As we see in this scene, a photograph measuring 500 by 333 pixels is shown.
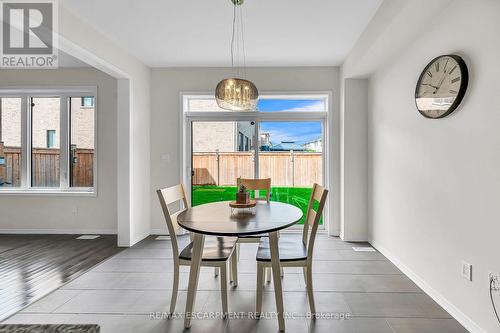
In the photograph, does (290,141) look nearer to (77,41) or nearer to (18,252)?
(77,41)

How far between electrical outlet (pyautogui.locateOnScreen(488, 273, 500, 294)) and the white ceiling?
241 cm

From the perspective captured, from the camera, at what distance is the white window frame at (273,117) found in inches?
167

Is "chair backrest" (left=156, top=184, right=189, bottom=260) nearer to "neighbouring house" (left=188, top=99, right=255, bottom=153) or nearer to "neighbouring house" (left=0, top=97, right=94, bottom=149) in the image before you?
"neighbouring house" (left=188, top=99, right=255, bottom=153)

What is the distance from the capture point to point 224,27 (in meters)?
3.00

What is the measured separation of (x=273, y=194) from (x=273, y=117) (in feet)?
4.22

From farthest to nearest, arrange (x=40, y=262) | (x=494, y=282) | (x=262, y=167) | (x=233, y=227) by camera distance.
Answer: (x=262, y=167) → (x=40, y=262) → (x=233, y=227) → (x=494, y=282)

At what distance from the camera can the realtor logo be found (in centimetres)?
236

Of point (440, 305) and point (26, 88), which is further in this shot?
→ point (26, 88)

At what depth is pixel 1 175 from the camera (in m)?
4.42

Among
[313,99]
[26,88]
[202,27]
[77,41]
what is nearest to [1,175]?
[26,88]

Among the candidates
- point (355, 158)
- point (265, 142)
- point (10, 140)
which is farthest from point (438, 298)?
point (10, 140)

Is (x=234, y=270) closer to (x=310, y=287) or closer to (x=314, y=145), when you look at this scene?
(x=310, y=287)

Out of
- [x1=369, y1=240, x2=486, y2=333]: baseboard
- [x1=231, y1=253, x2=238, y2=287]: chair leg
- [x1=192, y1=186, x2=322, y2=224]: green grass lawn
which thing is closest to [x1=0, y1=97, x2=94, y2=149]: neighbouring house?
[x1=192, y1=186, x2=322, y2=224]: green grass lawn

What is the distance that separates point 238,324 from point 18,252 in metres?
3.30
